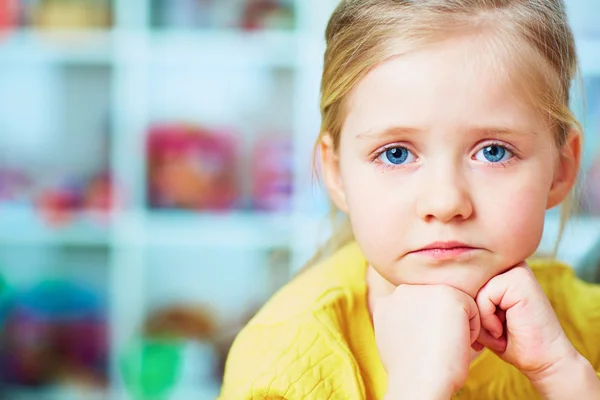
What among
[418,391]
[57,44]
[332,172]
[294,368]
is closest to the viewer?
[418,391]

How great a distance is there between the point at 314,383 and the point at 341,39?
1.16ft

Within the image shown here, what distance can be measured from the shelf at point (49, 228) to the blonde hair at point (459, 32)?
208cm

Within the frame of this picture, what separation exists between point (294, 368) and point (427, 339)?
0.15 meters

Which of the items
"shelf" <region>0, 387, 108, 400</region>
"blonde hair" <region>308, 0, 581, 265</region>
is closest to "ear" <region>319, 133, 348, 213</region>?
"blonde hair" <region>308, 0, 581, 265</region>

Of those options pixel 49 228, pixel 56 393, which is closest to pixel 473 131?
pixel 49 228

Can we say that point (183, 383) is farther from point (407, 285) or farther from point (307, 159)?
point (407, 285)

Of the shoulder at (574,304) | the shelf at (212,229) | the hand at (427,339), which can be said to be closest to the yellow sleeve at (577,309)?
the shoulder at (574,304)

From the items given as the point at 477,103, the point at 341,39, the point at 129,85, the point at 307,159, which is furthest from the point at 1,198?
the point at 477,103

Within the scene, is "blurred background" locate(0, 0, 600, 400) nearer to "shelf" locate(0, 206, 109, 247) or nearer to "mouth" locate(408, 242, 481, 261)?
"shelf" locate(0, 206, 109, 247)

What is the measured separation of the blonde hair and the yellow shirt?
0.54 ft

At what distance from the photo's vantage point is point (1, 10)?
2721 mm

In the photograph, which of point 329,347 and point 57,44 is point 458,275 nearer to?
point 329,347

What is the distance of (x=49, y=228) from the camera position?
110 inches

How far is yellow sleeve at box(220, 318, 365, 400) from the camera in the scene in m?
0.77
